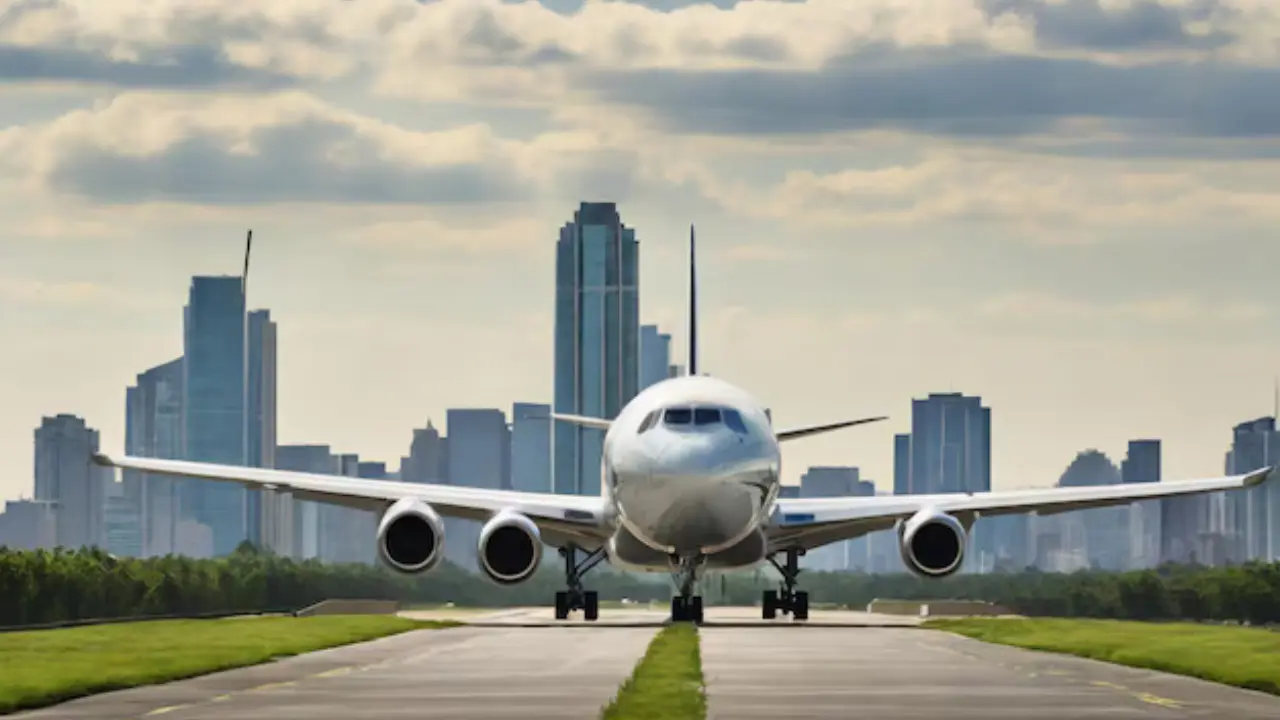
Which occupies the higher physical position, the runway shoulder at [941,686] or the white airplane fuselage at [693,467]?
the white airplane fuselage at [693,467]

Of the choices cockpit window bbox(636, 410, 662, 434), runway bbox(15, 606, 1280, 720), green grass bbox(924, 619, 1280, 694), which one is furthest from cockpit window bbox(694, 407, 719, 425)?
green grass bbox(924, 619, 1280, 694)

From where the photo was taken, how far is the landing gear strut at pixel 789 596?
66.2 meters

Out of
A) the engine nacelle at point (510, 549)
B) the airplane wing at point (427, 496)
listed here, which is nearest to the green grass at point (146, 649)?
the engine nacelle at point (510, 549)

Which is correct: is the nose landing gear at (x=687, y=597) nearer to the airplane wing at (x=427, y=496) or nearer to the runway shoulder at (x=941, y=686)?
the airplane wing at (x=427, y=496)

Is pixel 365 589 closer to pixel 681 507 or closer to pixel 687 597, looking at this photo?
pixel 687 597

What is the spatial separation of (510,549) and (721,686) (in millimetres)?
27454

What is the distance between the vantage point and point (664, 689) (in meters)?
32.2

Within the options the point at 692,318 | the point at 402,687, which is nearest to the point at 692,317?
the point at 692,318

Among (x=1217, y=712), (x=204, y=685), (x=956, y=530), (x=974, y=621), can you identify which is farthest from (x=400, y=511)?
(x=1217, y=712)

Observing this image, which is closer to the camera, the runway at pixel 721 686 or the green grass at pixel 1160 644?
the runway at pixel 721 686

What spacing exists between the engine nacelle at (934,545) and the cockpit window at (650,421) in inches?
307

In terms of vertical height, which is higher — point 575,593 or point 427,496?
point 427,496

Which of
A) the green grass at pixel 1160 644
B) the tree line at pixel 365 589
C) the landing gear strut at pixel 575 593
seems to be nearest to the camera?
the green grass at pixel 1160 644

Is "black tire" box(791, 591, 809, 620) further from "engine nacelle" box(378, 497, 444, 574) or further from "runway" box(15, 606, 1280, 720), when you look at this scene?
"runway" box(15, 606, 1280, 720)
